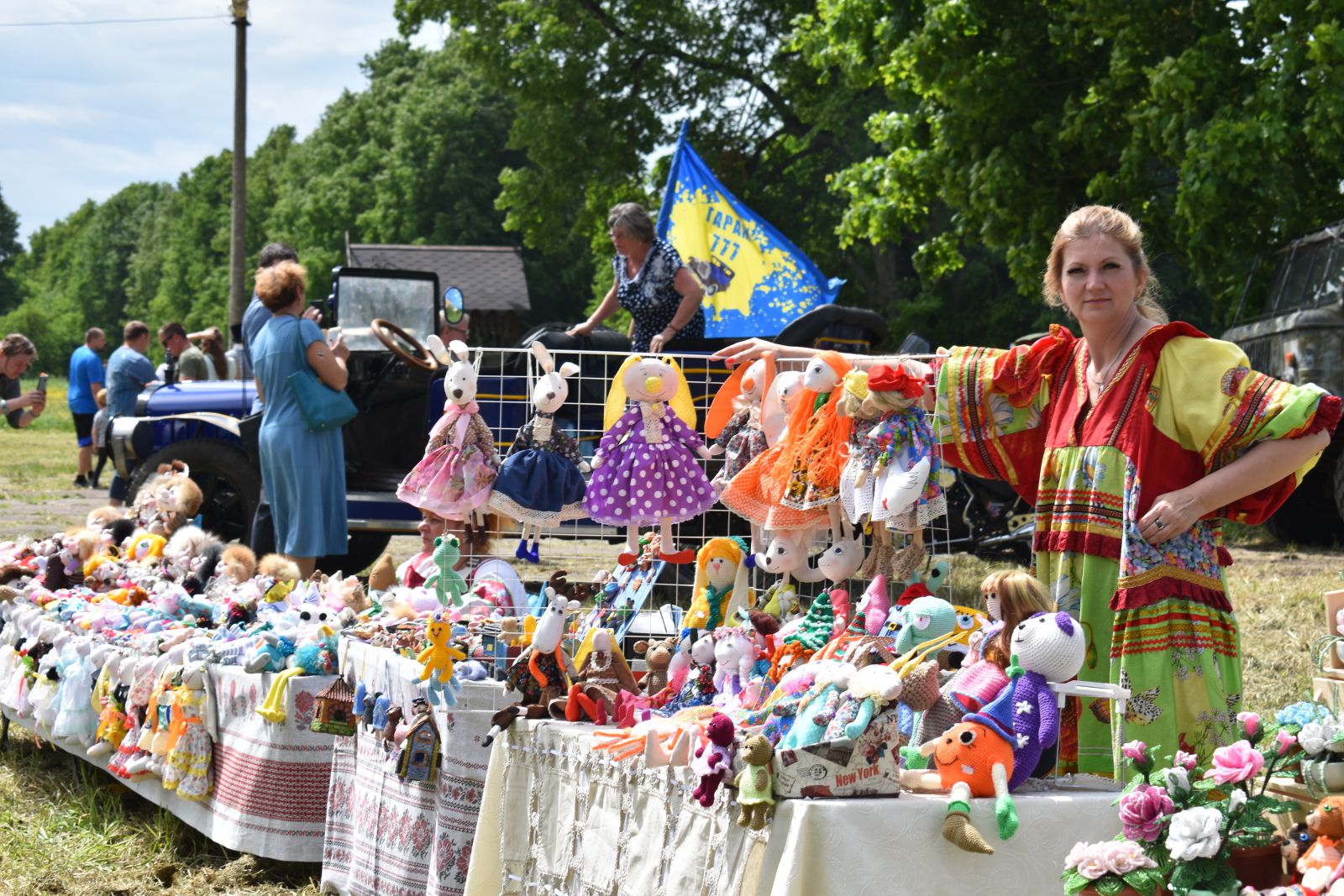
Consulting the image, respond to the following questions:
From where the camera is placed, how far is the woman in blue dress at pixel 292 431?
19.7ft

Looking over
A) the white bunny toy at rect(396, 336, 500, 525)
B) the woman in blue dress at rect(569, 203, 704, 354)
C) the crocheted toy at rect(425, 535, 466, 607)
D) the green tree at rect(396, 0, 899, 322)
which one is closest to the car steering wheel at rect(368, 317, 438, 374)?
the woman in blue dress at rect(569, 203, 704, 354)

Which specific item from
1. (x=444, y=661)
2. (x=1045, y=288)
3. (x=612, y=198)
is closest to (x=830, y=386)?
(x=1045, y=288)

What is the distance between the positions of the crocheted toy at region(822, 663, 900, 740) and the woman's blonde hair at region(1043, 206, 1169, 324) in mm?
1004

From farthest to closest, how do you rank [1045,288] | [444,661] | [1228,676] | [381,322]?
[381,322] → [444,661] → [1045,288] → [1228,676]

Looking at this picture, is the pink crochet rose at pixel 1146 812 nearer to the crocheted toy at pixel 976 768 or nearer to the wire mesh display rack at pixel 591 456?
the crocheted toy at pixel 976 768

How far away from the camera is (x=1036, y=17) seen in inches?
480

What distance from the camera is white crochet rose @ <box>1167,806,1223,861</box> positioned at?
222 centimetres

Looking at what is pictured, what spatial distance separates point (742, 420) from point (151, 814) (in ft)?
8.65

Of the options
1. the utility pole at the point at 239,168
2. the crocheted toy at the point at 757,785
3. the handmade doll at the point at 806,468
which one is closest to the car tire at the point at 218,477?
the handmade doll at the point at 806,468

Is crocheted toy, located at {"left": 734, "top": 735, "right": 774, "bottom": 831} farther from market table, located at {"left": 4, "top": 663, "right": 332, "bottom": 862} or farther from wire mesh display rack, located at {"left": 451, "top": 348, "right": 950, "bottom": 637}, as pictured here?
market table, located at {"left": 4, "top": 663, "right": 332, "bottom": 862}

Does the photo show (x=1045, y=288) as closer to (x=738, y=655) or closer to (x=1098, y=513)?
(x=1098, y=513)

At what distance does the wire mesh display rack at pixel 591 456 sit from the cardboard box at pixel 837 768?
3.70 feet

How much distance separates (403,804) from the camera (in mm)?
3611

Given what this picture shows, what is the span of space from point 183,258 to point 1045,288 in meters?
69.9
